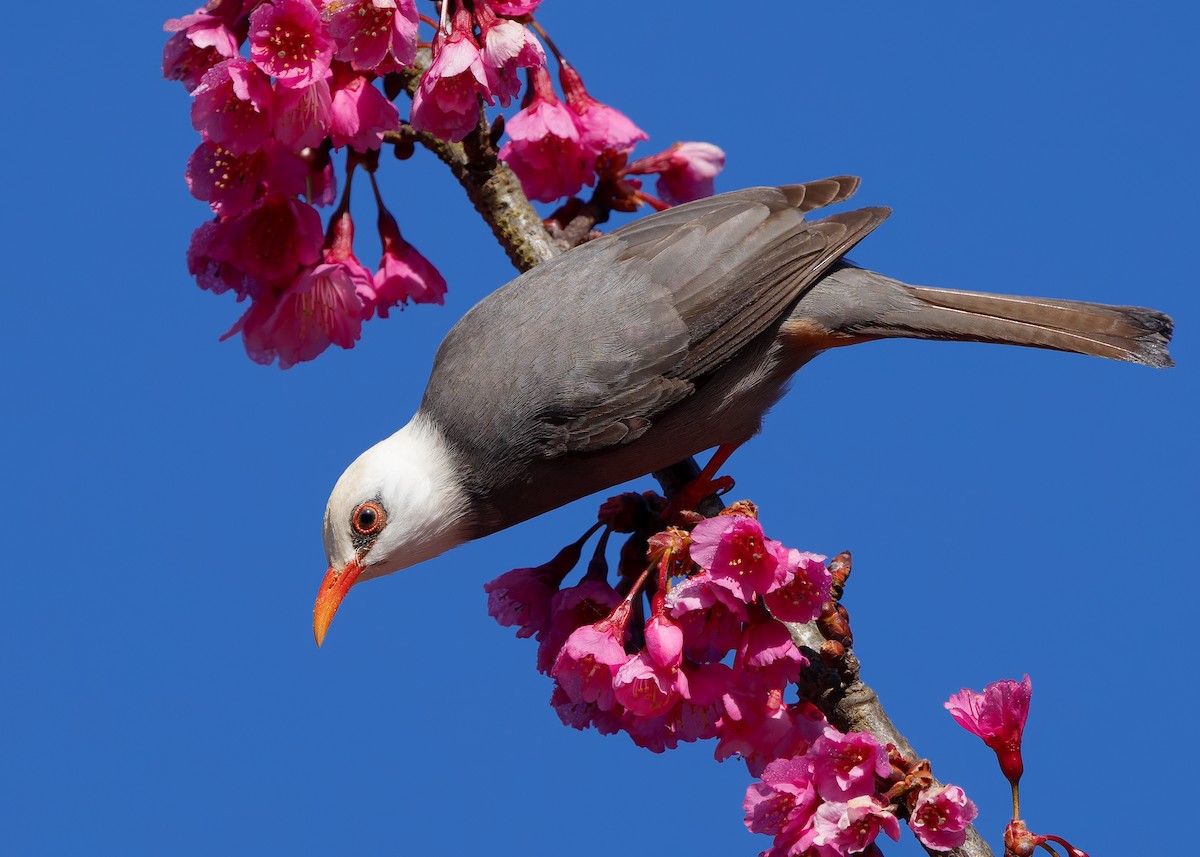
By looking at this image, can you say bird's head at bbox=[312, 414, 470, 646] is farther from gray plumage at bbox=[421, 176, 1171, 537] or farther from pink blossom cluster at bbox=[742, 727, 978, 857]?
pink blossom cluster at bbox=[742, 727, 978, 857]

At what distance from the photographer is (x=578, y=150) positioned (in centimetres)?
416

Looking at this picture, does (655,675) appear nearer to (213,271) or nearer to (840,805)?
(840,805)

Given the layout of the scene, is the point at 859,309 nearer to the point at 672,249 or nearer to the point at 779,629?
the point at 672,249

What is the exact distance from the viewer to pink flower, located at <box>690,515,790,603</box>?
2885 mm

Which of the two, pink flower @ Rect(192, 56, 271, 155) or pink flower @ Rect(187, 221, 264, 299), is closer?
pink flower @ Rect(192, 56, 271, 155)

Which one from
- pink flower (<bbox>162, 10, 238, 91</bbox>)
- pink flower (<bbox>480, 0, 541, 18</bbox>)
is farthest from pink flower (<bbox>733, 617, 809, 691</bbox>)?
pink flower (<bbox>162, 10, 238, 91</bbox>)

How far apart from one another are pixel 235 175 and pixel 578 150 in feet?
3.61

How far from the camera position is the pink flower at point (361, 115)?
3547 millimetres

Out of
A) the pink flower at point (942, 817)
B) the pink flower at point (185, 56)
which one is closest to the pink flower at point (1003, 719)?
the pink flower at point (942, 817)

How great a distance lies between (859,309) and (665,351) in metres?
0.68

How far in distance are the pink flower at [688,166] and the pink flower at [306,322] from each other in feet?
3.98

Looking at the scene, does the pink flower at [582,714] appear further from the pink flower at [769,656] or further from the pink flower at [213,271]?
the pink flower at [213,271]

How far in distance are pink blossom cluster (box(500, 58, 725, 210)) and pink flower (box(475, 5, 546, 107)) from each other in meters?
0.40

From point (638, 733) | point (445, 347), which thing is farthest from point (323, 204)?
point (638, 733)
